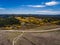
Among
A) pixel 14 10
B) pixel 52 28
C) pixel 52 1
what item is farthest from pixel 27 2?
pixel 52 28

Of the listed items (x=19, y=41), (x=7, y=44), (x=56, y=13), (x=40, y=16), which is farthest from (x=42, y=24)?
(x=7, y=44)

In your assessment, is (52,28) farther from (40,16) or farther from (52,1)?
(52,1)

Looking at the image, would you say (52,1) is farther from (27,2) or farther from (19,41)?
(19,41)

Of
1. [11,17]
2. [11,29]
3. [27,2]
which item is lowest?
[11,29]

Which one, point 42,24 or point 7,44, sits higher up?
point 42,24

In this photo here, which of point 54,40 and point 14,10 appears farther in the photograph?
point 14,10

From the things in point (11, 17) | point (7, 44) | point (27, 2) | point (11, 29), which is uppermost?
point (27, 2)

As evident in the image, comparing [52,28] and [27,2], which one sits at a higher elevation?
[27,2]

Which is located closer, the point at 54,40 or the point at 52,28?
the point at 54,40

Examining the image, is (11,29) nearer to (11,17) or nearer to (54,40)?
(11,17)
